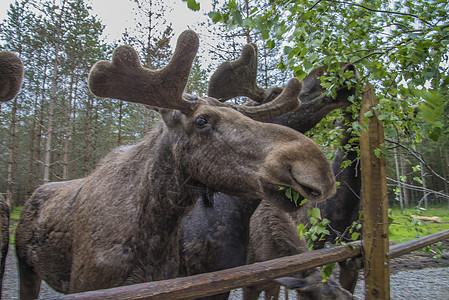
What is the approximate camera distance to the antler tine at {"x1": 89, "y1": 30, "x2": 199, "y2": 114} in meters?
2.32

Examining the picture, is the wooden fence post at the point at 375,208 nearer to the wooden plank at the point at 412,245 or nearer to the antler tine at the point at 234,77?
the wooden plank at the point at 412,245

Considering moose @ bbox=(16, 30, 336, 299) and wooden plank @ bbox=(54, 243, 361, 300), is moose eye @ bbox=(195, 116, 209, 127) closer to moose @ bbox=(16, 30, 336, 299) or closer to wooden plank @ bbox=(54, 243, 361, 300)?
moose @ bbox=(16, 30, 336, 299)

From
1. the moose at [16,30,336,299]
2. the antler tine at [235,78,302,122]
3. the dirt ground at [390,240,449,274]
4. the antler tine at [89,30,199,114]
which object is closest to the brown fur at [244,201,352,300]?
the antler tine at [235,78,302,122]

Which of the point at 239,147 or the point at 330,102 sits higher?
the point at 330,102

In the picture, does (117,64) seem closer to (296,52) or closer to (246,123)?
(246,123)

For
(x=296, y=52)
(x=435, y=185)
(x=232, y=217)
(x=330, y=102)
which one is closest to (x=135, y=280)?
(x=232, y=217)

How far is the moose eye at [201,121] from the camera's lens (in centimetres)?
240

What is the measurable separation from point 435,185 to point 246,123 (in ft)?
117

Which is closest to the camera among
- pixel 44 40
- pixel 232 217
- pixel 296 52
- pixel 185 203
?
pixel 296 52

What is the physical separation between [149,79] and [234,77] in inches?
65.5

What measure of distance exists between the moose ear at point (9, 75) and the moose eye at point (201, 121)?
3.95 ft

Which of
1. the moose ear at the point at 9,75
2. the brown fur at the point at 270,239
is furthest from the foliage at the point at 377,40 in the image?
the brown fur at the point at 270,239

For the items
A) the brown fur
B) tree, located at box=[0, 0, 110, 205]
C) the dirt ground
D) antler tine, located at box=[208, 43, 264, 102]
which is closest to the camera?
the brown fur

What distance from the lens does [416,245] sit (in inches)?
140
